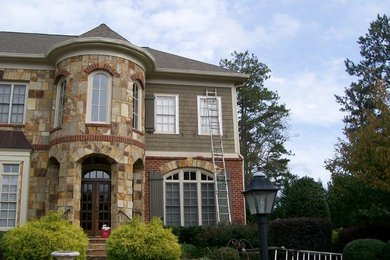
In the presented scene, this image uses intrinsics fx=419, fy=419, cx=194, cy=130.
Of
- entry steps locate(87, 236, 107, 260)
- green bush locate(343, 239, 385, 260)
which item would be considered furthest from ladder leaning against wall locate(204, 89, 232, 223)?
green bush locate(343, 239, 385, 260)

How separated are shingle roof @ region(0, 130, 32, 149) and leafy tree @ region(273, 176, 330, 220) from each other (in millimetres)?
8812

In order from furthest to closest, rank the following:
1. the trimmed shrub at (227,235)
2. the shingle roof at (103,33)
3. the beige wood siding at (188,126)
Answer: the beige wood siding at (188,126), the shingle roof at (103,33), the trimmed shrub at (227,235)

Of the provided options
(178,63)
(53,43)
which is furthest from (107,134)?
(53,43)

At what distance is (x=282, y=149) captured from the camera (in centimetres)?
2880

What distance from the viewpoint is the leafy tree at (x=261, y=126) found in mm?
28125

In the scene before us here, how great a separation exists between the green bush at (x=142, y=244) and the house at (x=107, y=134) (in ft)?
10.8

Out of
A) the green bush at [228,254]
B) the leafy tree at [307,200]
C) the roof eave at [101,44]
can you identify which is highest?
the roof eave at [101,44]

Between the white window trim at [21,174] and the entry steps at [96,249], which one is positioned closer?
the entry steps at [96,249]

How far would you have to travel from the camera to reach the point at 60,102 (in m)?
14.6

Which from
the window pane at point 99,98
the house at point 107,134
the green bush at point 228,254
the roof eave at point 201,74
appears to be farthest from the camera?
the roof eave at point 201,74

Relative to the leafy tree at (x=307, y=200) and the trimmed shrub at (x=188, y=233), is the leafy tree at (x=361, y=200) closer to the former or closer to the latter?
the leafy tree at (x=307, y=200)

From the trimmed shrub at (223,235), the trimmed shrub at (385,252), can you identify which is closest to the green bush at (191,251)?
the trimmed shrub at (223,235)

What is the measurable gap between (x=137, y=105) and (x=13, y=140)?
4319 millimetres

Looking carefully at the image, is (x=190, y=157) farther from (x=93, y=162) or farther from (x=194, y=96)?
(x=93, y=162)
